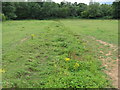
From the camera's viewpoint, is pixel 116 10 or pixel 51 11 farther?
pixel 51 11

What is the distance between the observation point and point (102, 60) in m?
5.94

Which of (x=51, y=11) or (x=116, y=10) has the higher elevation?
(x=51, y=11)

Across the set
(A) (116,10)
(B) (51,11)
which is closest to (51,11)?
(B) (51,11)

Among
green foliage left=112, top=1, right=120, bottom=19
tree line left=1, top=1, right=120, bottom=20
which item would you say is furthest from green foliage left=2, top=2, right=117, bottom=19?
green foliage left=112, top=1, right=120, bottom=19

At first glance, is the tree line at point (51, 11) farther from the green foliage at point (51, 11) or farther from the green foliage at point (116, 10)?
the green foliage at point (116, 10)

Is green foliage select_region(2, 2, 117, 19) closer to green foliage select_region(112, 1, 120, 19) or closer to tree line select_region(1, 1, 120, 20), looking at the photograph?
tree line select_region(1, 1, 120, 20)

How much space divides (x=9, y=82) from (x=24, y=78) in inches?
15.9

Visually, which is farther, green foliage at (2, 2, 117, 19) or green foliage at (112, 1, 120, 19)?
green foliage at (2, 2, 117, 19)

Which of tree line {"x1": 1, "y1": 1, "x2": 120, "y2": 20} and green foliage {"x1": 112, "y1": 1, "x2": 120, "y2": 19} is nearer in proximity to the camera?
green foliage {"x1": 112, "y1": 1, "x2": 120, "y2": 19}

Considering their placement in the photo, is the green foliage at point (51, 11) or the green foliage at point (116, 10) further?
the green foliage at point (51, 11)

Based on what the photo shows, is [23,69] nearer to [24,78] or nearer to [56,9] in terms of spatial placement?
[24,78]

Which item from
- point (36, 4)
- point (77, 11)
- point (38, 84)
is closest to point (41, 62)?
point (38, 84)

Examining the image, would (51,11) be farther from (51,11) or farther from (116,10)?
(116,10)

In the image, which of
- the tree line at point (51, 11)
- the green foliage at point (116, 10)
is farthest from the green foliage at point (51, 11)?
the green foliage at point (116, 10)
